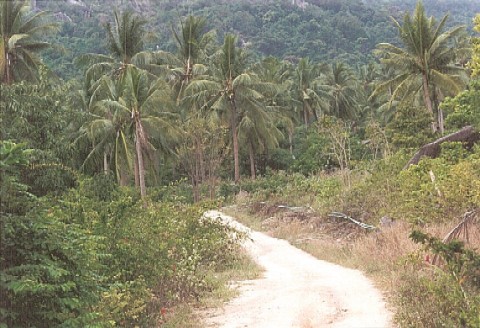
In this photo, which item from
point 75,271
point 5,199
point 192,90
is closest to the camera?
point 5,199

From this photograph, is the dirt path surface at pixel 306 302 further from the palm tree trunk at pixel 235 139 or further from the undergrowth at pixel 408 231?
the palm tree trunk at pixel 235 139

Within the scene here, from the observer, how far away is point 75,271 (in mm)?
4168

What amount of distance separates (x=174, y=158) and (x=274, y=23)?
66.4 m

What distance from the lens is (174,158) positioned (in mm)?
28891

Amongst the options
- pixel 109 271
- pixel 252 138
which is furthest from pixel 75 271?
pixel 252 138

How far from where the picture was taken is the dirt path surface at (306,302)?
657 cm

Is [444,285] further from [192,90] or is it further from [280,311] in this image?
[192,90]

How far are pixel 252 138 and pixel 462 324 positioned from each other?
92.8ft

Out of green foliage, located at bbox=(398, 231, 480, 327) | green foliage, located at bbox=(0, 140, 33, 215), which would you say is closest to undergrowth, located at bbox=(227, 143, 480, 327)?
green foliage, located at bbox=(398, 231, 480, 327)

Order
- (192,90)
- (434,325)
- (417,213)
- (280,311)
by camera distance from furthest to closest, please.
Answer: (192,90) → (417,213) → (280,311) → (434,325)

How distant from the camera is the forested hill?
69562 mm

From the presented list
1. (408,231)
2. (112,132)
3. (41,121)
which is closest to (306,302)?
(408,231)

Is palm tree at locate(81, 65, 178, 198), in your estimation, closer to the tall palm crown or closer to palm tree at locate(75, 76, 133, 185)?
palm tree at locate(75, 76, 133, 185)

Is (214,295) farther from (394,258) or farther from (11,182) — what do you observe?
(11,182)
